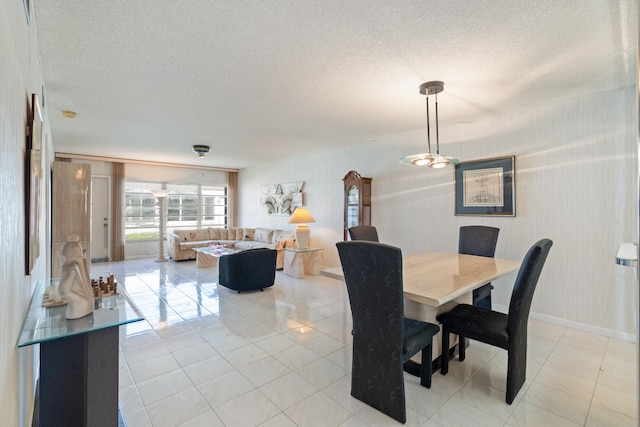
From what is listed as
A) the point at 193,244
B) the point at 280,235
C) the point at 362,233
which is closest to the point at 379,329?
the point at 362,233

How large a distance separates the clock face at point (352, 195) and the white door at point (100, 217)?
571cm

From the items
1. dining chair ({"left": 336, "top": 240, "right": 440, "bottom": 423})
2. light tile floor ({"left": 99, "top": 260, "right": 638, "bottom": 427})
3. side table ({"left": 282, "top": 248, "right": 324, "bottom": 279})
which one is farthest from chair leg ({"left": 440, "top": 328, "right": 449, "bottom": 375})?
side table ({"left": 282, "top": 248, "right": 324, "bottom": 279})

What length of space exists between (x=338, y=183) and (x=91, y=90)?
12.6ft

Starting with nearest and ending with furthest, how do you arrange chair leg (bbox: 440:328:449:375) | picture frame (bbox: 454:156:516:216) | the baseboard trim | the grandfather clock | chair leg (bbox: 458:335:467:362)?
chair leg (bbox: 440:328:449:375)
chair leg (bbox: 458:335:467:362)
the baseboard trim
picture frame (bbox: 454:156:516:216)
the grandfather clock

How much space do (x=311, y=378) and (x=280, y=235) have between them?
4690 millimetres

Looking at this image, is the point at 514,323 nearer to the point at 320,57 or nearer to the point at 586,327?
the point at 586,327

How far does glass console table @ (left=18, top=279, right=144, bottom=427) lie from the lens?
1.38 metres

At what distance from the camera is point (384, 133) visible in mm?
4641

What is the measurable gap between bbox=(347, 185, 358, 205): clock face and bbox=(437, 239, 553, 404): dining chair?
10.3 feet

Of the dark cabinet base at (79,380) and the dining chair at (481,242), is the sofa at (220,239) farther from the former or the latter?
the dark cabinet base at (79,380)

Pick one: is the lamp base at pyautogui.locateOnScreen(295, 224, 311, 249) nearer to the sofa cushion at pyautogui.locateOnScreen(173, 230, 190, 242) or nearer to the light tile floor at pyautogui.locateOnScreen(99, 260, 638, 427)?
the light tile floor at pyautogui.locateOnScreen(99, 260, 638, 427)

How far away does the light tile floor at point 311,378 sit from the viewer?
71.0 inches

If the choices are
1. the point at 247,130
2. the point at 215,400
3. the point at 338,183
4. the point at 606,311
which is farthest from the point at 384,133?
the point at 215,400

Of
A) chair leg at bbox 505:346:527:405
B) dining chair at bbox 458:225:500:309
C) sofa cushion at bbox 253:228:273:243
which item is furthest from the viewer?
sofa cushion at bbox 253:228:273:243
